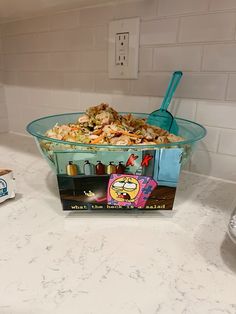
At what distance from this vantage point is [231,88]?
62 cm

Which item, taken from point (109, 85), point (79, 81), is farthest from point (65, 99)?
point (109, 85)

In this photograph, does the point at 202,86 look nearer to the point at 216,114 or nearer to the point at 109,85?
the point at 216,114

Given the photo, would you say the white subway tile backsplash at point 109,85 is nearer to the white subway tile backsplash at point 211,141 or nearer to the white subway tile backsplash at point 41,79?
the white subway tile backsplash at point 41,79

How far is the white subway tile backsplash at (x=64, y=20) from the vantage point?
85 cm

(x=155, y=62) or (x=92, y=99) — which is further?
(x=92, y=99)

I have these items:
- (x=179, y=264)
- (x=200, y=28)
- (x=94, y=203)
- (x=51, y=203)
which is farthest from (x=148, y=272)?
(x=200, y=28)

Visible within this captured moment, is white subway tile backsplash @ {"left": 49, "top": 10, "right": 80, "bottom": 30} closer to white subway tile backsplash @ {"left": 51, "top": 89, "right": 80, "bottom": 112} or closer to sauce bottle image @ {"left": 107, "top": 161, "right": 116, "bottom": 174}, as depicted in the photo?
white subway tile backsplash @ {"left": 51, "top": 89, "right": 80, "bottom": 112}

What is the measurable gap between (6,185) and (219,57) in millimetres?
559

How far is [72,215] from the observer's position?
0.49 m

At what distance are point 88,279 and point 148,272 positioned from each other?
81 millimetres

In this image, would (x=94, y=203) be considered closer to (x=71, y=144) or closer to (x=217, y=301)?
(x=71, y=144)

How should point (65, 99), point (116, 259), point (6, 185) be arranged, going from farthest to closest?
point (65, 99)
point (6, 185)
point (116, 259)

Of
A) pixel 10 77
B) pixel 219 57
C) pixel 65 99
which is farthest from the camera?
pixel 10 77

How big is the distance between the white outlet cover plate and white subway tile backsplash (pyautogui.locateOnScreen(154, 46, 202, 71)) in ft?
0.21
